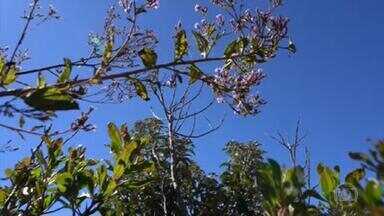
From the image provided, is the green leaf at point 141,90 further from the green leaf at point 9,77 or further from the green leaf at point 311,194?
the green leaf at point 311,194

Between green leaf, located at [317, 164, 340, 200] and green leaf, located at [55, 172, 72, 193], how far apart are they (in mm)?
1907

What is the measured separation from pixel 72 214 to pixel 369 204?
2434 millimetres

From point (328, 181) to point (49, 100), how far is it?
3.54ft

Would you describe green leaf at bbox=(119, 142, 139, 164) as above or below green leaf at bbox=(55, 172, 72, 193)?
above

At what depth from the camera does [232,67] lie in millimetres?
2797

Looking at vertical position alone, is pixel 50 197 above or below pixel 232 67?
below

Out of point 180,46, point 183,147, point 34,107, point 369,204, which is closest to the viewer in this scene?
point 369,204

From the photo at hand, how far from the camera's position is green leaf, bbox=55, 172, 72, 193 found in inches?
119

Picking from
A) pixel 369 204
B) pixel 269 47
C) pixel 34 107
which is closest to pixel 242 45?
pixel 269 47

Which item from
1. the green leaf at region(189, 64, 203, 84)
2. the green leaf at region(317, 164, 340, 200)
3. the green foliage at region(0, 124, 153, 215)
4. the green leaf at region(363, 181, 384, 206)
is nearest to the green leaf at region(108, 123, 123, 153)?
the green foliage at region(0, 124, 153, 215)

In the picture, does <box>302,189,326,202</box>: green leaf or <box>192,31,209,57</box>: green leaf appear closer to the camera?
<box>302,189,326,202</box>: green leaf

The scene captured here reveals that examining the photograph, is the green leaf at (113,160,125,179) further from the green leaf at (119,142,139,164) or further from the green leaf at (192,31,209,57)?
the green leaf at (192,31,209,57)

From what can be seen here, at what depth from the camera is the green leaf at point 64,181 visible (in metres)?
3.02

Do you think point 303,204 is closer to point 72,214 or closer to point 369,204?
point 369,204
